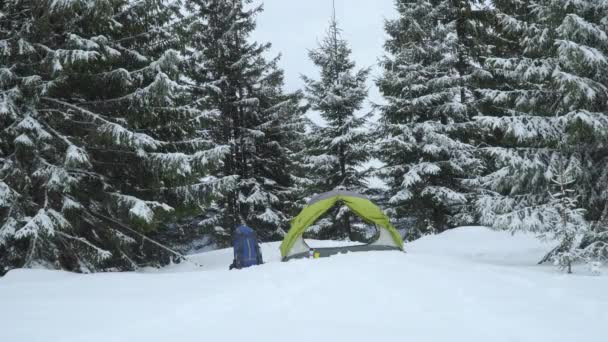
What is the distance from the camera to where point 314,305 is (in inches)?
189

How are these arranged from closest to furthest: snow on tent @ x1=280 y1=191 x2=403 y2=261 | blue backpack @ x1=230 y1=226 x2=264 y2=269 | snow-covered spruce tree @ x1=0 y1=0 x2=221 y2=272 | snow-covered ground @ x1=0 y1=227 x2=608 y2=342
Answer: snow-covered ground @ x1=0 y1=227 x2=608 y2=342 < snow-covered spruce tree @ x1=0 y1=0 x2=221 y2=272 < blue backpack @ x1=230 y1=226 x2=264 y2=269 < snow on tent @ x1=280 y1=191 x2=403 y2=261

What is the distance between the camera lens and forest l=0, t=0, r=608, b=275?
8.44m

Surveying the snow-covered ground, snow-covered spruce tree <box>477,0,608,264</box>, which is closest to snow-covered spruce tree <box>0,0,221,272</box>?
the snow-covered ground

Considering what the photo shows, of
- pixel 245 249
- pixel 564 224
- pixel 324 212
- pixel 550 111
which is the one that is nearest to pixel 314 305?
pixel 245 249

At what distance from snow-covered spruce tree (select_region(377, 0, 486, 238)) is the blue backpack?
7578 millimetres

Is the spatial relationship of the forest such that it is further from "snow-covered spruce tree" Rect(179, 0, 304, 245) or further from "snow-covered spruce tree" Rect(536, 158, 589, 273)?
"snow-covered spruce tree" Rect(179, 0, 304, 245)

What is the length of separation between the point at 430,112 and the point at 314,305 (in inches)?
519

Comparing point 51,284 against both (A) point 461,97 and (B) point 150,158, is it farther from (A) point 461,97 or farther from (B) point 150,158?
(A) point 461,97

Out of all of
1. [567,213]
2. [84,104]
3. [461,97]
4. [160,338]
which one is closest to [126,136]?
[84,104]

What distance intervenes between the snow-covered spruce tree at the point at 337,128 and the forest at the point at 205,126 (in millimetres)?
2206

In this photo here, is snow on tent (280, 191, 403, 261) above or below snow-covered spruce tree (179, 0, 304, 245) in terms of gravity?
below

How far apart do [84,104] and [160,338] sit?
25.8 feet

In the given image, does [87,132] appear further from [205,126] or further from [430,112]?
[430,112]

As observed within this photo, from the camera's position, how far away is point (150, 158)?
975 centimetres
